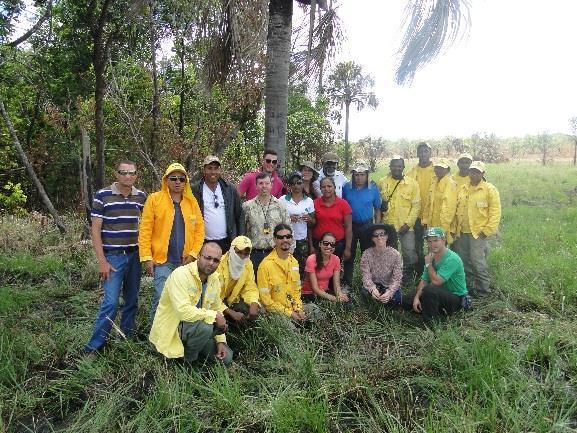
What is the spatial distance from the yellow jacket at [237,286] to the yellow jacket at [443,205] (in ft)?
9.14

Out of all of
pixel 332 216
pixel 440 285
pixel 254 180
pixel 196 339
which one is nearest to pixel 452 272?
pixel 440 285

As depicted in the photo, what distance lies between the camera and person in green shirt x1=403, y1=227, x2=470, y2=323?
5098 millimetres

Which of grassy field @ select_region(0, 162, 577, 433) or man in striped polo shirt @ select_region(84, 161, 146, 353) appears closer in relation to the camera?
grassy field @ select_region(0, 162, 577, 433)

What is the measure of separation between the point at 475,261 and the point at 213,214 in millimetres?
3408

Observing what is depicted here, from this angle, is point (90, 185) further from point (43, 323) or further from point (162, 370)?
point (162, 370)

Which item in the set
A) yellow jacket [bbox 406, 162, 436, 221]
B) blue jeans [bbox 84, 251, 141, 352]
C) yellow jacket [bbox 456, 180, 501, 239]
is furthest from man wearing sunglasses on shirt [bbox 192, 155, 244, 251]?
yellow jacket [bbox 456, 180, 501, 239]

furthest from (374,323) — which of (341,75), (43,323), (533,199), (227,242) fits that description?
(341,75)

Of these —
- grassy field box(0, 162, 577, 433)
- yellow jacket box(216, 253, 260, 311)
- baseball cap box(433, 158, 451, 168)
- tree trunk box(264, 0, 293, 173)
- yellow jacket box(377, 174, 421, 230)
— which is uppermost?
tree trunk box(264, 0, 293, 173)

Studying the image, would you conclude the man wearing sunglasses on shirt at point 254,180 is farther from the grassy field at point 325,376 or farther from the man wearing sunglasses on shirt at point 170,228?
the grassy field at point 325,376

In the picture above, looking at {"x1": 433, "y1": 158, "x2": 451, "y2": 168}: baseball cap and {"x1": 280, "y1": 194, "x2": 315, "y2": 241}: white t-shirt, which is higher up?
{"x1": 433, "y1": 158, "x2": 451, "y2": 168}: baseball cap

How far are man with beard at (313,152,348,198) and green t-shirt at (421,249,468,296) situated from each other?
5.21 ft

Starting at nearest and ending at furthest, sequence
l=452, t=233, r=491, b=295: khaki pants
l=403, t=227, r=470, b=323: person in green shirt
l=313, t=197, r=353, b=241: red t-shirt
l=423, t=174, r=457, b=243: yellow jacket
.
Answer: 1. l=403, t=227, r=470, b=323: person in green shirt
2. l=313, t=197, r=353, b=241: red t-shirt
3. l=452, t=233, r=491, b=295: khaki pants
4. l=423, t=174, r=457, b=243: yellow jacket

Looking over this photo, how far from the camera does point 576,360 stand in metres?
3.83

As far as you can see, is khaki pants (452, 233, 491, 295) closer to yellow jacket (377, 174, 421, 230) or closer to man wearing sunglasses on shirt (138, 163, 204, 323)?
yellow jacket (377, 174, 421, 230)
